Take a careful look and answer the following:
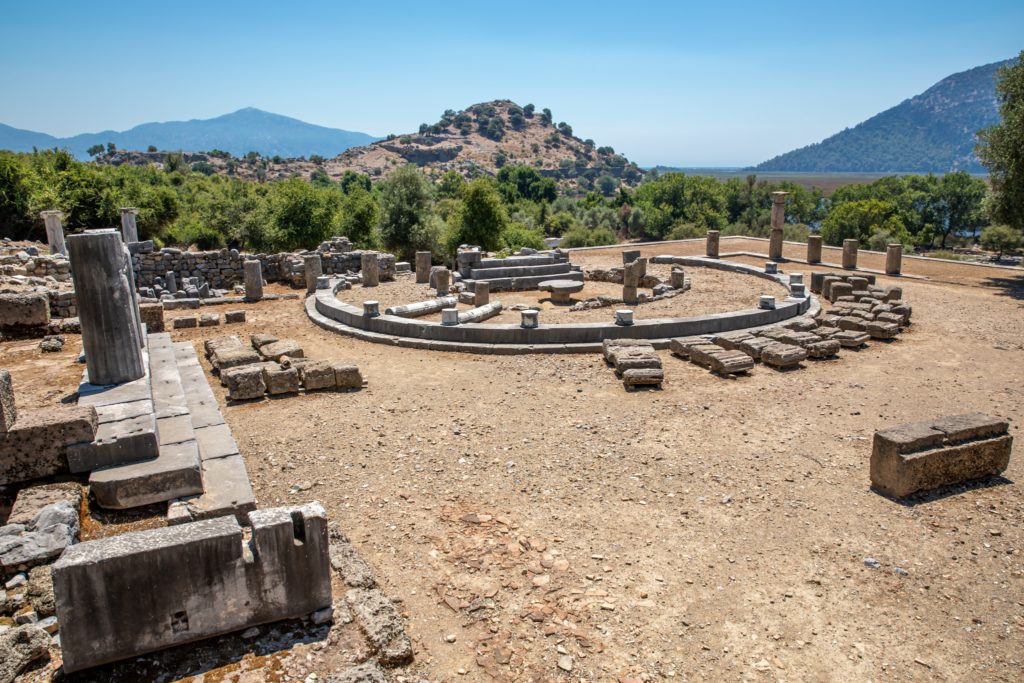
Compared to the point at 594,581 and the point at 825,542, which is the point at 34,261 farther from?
the point at 825,542

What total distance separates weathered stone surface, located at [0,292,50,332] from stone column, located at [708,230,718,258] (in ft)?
71.5

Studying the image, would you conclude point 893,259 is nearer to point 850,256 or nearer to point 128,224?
point 850,256

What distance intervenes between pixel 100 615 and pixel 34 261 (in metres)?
18.2

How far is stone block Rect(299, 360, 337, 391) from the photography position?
10812mm

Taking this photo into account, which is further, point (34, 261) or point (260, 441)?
point (34, 261)

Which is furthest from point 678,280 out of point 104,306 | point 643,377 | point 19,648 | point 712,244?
point 19,648

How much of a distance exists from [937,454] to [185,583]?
778 centimetres

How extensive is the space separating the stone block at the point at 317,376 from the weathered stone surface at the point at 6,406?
15.4 ft

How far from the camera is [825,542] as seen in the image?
6430 millimetres

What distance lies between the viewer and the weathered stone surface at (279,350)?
40.3 feet

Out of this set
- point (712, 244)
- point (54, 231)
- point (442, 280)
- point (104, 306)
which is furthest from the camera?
point (712, 244)

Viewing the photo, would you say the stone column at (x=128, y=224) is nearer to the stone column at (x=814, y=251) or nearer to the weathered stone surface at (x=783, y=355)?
the weathered stone surface at (x=783, y=355)

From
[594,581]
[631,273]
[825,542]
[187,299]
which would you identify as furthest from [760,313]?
[187,299]

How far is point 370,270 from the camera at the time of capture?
1998cm
